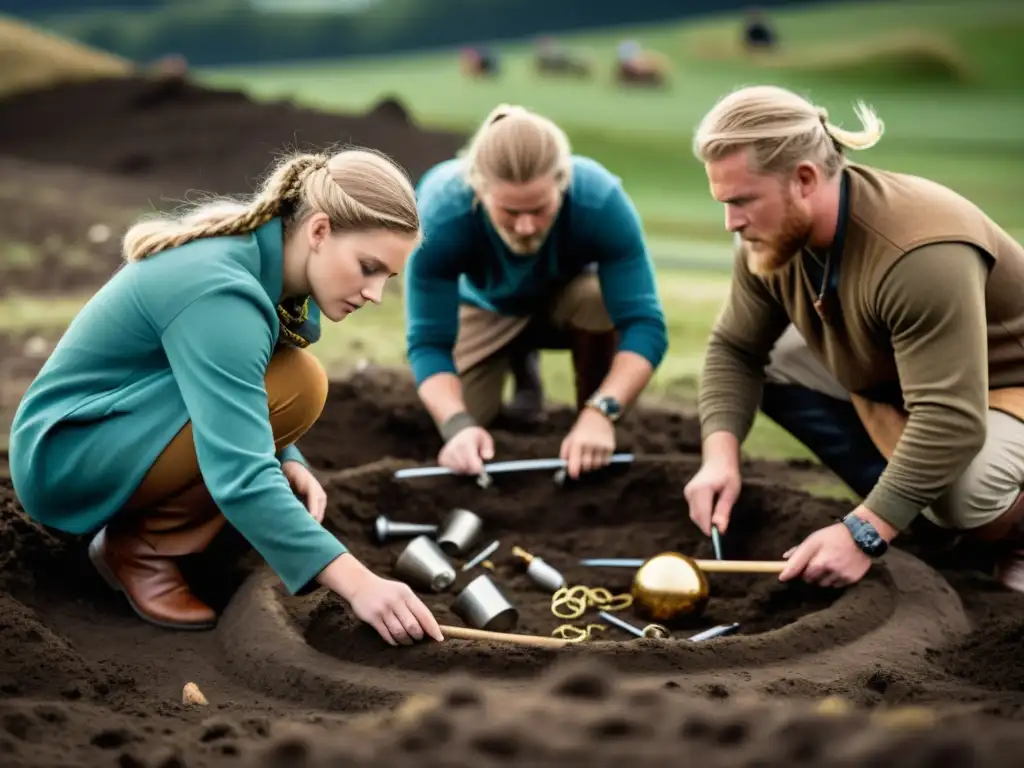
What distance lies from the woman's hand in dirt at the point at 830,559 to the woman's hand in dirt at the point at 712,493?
405 millimetres

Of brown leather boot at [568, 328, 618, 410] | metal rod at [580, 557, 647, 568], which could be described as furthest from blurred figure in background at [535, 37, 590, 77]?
metal rod at [580, 557, 647, 568]

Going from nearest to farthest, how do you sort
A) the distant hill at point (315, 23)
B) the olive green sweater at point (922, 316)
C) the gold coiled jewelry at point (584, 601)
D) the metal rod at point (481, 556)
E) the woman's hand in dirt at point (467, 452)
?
the olive green sweater at point (922, 316)
the gold coiled jewelry at point (584, 601)
the metal rod at point (481, 556)
the woman's hand in dirt at point (467, 452)
the distant hill at point (315, 23)

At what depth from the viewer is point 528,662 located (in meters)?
2.94

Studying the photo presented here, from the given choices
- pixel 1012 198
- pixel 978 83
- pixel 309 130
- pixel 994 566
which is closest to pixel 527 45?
pixel 309 130

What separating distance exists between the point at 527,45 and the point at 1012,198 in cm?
584

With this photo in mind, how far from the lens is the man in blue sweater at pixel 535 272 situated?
12.8 feet

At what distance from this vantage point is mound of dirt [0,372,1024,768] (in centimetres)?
185

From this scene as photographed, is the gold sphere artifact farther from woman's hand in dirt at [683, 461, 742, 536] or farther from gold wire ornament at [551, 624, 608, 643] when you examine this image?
woman's hand in dirt at [683, 461, 742, 536]

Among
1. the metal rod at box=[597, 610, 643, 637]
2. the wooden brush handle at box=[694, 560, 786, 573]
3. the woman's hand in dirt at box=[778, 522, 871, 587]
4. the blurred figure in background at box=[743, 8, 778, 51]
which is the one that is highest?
the blurred figure in background at box=[743, 8, 778, 51]

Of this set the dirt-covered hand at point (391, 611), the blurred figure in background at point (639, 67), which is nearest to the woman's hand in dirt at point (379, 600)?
Result: the dirt-covered hand at point (391, 611)

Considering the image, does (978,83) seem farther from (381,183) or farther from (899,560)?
(381,183)

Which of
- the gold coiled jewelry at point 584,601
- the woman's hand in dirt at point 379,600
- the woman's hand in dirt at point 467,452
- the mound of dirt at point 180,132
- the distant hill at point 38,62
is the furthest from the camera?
the distant hill at point 38,62

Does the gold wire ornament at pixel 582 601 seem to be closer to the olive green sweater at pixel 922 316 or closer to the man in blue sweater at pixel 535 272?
the man in blue sweater at pixel 535 272

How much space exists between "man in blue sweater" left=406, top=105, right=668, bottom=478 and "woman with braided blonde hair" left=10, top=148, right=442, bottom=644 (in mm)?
814
